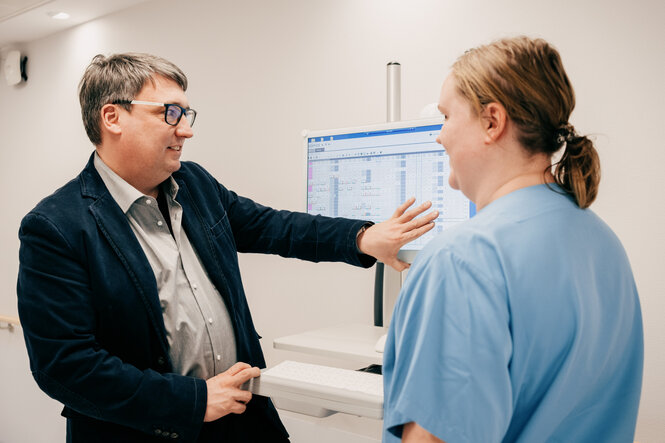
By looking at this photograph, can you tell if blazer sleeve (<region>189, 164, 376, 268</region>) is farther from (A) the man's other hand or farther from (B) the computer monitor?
(A) the man's other hand

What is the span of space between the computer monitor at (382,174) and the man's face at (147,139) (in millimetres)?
481

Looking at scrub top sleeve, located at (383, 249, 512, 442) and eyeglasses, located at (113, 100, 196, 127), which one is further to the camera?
eyeglasses, located at (113, 100, 196, 127)

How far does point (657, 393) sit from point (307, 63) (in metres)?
1.79

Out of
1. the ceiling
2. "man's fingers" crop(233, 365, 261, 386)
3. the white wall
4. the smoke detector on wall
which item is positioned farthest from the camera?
the smoke detector on wall

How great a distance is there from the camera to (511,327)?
0.69 m

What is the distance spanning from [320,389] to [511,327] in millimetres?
570

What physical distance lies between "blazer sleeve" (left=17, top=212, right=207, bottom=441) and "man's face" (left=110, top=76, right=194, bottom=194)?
239mm

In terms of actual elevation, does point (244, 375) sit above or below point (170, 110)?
below

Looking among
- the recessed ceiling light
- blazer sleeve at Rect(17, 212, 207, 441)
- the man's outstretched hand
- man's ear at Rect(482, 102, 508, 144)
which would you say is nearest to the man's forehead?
blazer sleeve at Rect(17, 212, 207, 441)

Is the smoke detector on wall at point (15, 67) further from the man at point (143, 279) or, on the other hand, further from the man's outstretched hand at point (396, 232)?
the man's outstretched hand at point (396, 232)

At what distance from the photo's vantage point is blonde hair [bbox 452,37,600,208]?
0.75 meters

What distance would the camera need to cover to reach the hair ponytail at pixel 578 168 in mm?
785

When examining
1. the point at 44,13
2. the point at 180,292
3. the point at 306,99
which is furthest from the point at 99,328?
the point at 44,13

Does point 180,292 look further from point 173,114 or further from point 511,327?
point 511,327
